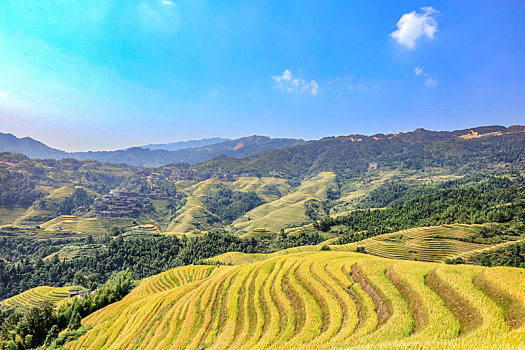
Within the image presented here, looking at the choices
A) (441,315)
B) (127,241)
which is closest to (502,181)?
(441,315)

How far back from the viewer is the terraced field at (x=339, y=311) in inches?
507

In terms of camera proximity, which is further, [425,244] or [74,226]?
[74,226]

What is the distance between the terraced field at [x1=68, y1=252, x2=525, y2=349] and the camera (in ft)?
42.2

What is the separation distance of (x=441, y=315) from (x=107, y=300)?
62.0 m

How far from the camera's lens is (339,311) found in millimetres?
18219

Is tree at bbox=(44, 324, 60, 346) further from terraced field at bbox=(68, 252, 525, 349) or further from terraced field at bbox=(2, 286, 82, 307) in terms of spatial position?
terraced field at bbox=(2, 286, 82, 307)

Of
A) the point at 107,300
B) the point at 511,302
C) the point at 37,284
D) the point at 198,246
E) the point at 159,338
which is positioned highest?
the point at 511,302

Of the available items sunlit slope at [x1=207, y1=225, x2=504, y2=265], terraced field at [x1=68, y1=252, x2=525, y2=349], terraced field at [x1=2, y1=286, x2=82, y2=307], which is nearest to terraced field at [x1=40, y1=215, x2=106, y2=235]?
terraced field at [x1=2, y1=286, x2=82, y2=307]

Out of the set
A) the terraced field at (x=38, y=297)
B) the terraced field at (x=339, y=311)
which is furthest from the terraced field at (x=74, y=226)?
the terraced field at (x=339, y=311)

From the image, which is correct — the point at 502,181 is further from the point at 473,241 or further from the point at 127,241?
the point at 127,241

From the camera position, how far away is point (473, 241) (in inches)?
3000

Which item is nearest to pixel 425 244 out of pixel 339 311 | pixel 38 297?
pixel 339 311

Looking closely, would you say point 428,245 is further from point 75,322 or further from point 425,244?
point 75,322

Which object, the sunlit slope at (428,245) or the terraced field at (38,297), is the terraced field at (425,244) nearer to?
the sunlit slope at (428,245)
